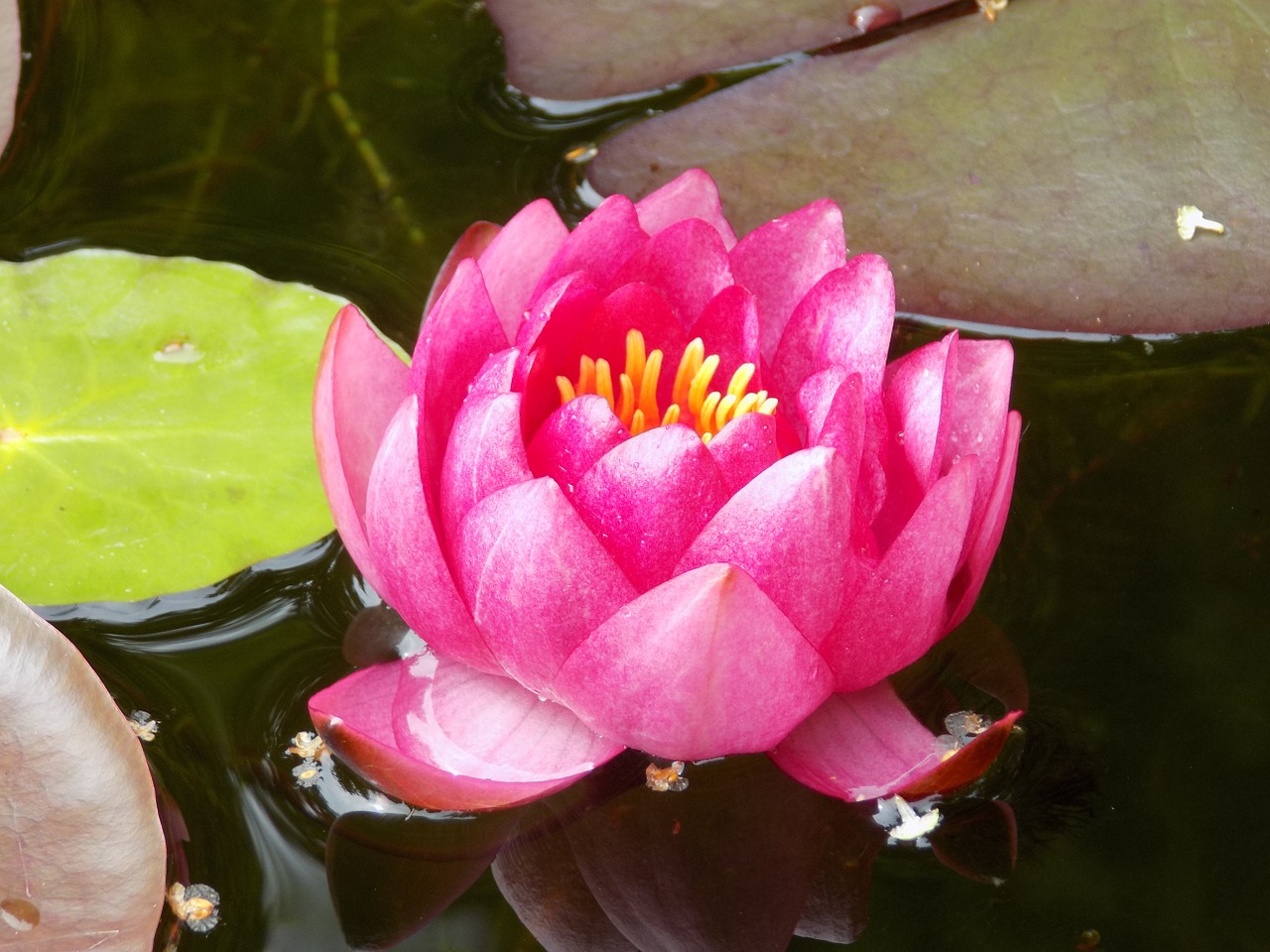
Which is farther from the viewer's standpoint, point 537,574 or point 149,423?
point 149,423

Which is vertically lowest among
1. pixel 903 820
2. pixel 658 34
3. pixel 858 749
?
pixel 903 820

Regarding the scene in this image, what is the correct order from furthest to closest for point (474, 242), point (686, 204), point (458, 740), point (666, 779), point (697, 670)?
point (474, 242), point (686, 204), point (666, 779), point (458, 740), point (697, 670)

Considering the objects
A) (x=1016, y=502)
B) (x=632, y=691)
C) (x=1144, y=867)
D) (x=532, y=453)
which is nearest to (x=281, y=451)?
(x=532, y=453)

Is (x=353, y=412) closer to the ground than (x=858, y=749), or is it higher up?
higher up

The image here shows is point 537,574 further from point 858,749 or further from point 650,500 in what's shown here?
point 858,749

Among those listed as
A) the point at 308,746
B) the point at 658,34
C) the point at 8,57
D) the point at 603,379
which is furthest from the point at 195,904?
the point at 658,34

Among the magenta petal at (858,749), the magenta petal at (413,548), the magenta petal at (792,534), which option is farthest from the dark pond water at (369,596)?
the magenta petal at (792,534)

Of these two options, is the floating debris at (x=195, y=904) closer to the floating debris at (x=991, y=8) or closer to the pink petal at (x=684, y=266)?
the pink petal at (x=684, y=266)
